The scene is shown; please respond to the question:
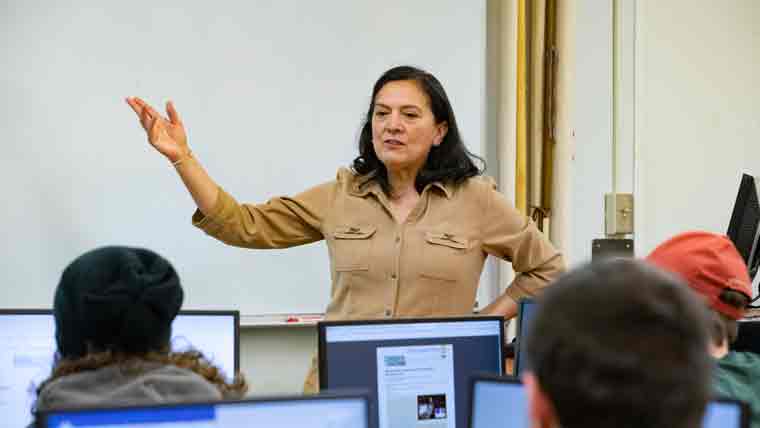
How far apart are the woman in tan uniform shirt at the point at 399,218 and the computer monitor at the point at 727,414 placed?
4.65ft

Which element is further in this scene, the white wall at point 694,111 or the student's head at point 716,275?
the white wall at point 694,111

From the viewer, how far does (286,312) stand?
12.5ft

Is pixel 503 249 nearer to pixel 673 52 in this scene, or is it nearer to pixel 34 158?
pixel 34 158

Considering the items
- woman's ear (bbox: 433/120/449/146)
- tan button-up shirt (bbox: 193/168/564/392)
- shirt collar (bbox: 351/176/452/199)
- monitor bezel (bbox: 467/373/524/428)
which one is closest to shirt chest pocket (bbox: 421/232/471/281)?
tan button-up shirt (bbox: 193/168/564/392)

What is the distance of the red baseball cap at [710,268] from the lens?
1821 mm

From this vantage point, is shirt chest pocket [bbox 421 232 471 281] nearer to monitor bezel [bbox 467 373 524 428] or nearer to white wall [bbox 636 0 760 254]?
monitor bezel [bbox 467 373 524 428]

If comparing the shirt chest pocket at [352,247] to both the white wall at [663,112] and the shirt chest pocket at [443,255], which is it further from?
the white wall at [663,112]

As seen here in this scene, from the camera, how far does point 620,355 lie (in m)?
0.83

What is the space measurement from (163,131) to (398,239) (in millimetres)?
718

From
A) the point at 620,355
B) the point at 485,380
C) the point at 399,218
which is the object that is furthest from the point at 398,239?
the point at 620,355

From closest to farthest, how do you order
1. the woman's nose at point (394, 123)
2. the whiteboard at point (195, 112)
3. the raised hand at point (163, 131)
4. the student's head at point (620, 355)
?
1. the student's head at point (620, 355)
2. the raised hand at point (163, 131)
3. the woman's nose at point (394, 123)
4. the whiteboard at point (195, 112)

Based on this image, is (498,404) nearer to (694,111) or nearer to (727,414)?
(727,414)

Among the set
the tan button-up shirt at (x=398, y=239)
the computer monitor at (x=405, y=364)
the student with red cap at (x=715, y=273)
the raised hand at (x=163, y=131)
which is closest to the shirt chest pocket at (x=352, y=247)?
the tan button-up shirt at (x=398, y=239)

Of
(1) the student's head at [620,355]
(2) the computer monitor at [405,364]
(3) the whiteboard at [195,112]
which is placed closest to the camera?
(1) the student's head at [620,355]
